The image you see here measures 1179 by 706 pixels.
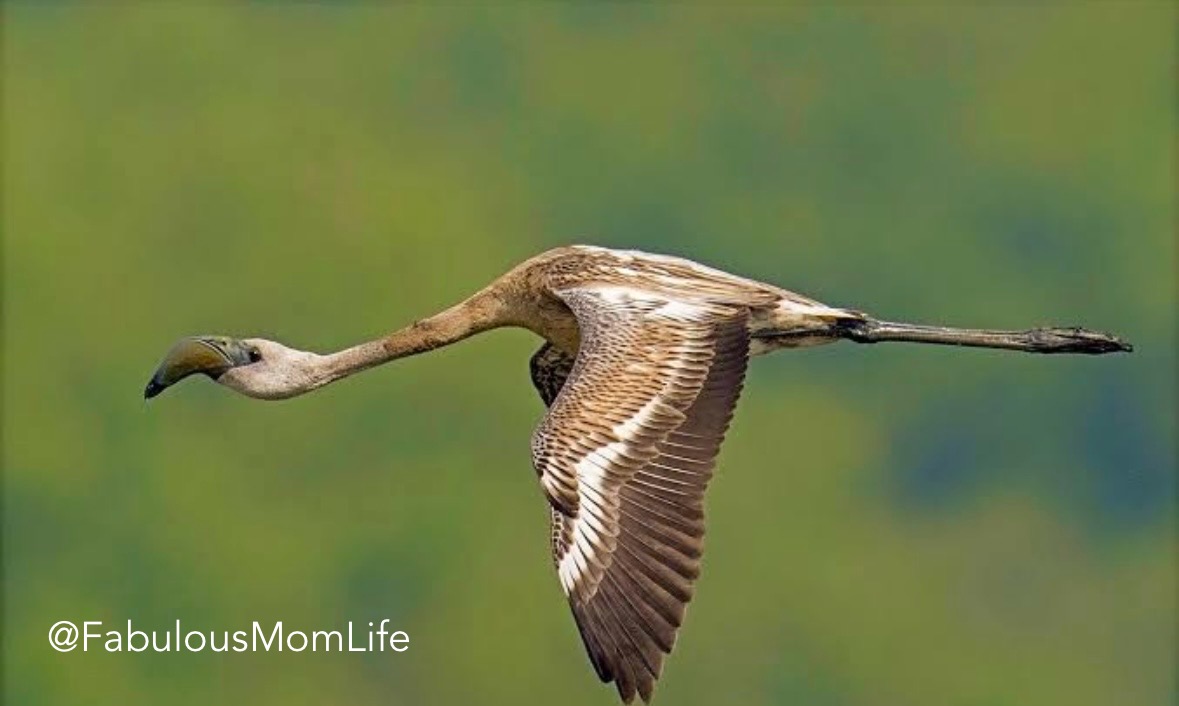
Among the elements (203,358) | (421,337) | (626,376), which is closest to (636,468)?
(626,376)

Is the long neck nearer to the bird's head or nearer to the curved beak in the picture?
the bird's head

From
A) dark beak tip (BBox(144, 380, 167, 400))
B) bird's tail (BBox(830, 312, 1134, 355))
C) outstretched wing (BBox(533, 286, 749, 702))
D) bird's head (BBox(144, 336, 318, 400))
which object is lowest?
outstretched wing (BBox(533, 286, 749, 702))

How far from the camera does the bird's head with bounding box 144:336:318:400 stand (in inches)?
1160

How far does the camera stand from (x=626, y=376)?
26719 mm

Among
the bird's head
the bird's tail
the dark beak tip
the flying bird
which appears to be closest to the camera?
the flying bird

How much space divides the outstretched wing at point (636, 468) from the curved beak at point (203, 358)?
321 cm

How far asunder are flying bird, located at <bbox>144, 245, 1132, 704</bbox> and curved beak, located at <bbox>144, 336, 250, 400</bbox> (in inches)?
0.4

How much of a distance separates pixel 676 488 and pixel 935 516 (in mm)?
81139

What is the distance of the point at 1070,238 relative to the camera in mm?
124625

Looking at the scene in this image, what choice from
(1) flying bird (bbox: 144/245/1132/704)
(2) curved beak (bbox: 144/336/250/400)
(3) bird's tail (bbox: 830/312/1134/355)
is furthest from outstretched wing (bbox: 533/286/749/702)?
(2) curved beak (bbox: 144/336/250/400)

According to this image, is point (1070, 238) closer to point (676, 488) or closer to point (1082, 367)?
point (1082, 367)

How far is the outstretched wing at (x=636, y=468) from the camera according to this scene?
25172 mm

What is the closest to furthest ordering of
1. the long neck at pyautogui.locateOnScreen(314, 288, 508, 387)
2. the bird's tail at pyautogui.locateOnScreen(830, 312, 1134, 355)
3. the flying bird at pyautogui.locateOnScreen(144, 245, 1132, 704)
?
the flying bird at pyautogui.locateOnScreen(144, 245, 1132, 704) → the bird's tail at pyautogui.locateOnScreen(830, 312, 1134, 355) → the long neck at pyautogui.locateOnScreen(314, 288, 508, 387)

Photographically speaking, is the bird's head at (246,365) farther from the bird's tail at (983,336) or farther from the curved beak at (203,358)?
the bird's tail at (983,336)
